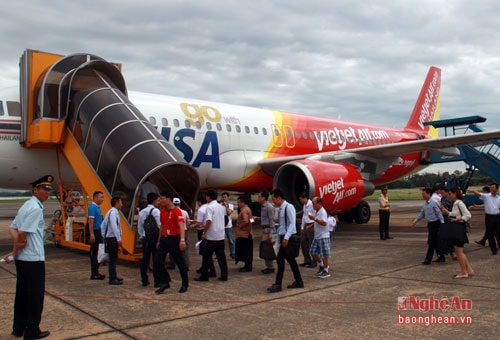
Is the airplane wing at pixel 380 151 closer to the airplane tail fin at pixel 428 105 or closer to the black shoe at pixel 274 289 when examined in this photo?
the black shoe at pixel 274 289

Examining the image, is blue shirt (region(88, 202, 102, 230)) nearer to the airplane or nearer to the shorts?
the airplane

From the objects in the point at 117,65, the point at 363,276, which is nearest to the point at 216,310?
the point at 363,276

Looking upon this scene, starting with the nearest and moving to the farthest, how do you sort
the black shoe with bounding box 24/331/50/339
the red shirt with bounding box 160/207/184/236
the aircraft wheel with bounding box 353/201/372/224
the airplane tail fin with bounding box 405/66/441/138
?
the black shoe with bounding box 24/331/50/339, the red shirt with bounding box 160/207/184/236, the aircraft wheel with bounding box 353/201/372/224, the airplane tail fin with bounding box 405/66/441/138

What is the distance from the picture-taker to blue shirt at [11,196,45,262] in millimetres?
4379

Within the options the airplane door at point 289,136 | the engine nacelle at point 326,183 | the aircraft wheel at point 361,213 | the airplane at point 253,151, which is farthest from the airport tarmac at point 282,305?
the aircraft wheel at point 361,213

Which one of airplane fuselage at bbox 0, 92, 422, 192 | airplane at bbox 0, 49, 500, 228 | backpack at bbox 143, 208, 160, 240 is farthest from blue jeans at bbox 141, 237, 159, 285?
airplane fuselage at bbox 0, 92, 422, 192

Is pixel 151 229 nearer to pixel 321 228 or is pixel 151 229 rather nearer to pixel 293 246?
pixel 293 246

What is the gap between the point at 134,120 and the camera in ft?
29.2

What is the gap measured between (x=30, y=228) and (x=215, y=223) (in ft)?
10.3

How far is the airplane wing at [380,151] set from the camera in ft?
43.1

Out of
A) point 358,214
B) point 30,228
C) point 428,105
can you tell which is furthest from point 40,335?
point 428,105

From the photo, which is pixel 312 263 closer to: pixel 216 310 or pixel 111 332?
pixel 216 310

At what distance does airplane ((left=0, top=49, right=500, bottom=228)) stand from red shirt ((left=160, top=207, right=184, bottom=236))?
123 inches

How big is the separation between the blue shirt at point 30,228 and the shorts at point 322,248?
421 cm
